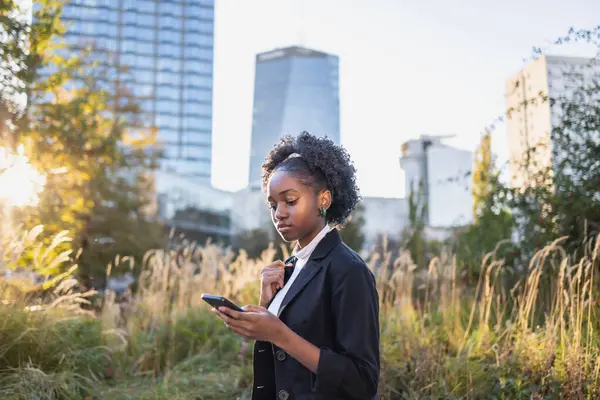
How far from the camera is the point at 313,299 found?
5.59 feet

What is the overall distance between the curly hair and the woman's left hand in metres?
0.48

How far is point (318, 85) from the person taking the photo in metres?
133

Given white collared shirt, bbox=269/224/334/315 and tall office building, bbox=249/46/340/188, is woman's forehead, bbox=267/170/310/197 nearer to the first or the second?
white collared shirt, bbox=269/224/334/315

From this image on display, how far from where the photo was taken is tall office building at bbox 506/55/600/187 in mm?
6883

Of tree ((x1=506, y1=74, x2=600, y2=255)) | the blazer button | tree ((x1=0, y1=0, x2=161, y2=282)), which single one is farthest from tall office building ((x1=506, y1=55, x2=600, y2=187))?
the blazer button

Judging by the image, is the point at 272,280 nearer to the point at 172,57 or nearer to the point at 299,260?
the point at 299,260

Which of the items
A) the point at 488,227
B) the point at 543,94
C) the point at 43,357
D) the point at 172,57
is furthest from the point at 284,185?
the point at 172,57

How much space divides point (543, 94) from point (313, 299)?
5.98 metres

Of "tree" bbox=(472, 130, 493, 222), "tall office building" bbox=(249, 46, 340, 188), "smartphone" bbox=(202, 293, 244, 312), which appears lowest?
"smartphone" bbox=(202, 293, 244, 312)

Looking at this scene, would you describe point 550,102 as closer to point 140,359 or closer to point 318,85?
point 140,359

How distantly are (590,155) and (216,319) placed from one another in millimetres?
4393

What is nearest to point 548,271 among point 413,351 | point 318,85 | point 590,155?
point 590,155

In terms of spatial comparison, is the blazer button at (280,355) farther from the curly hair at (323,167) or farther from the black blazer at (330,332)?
the curly hair at (323,167)

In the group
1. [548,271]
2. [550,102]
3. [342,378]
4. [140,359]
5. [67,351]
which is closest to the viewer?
[342,378]
